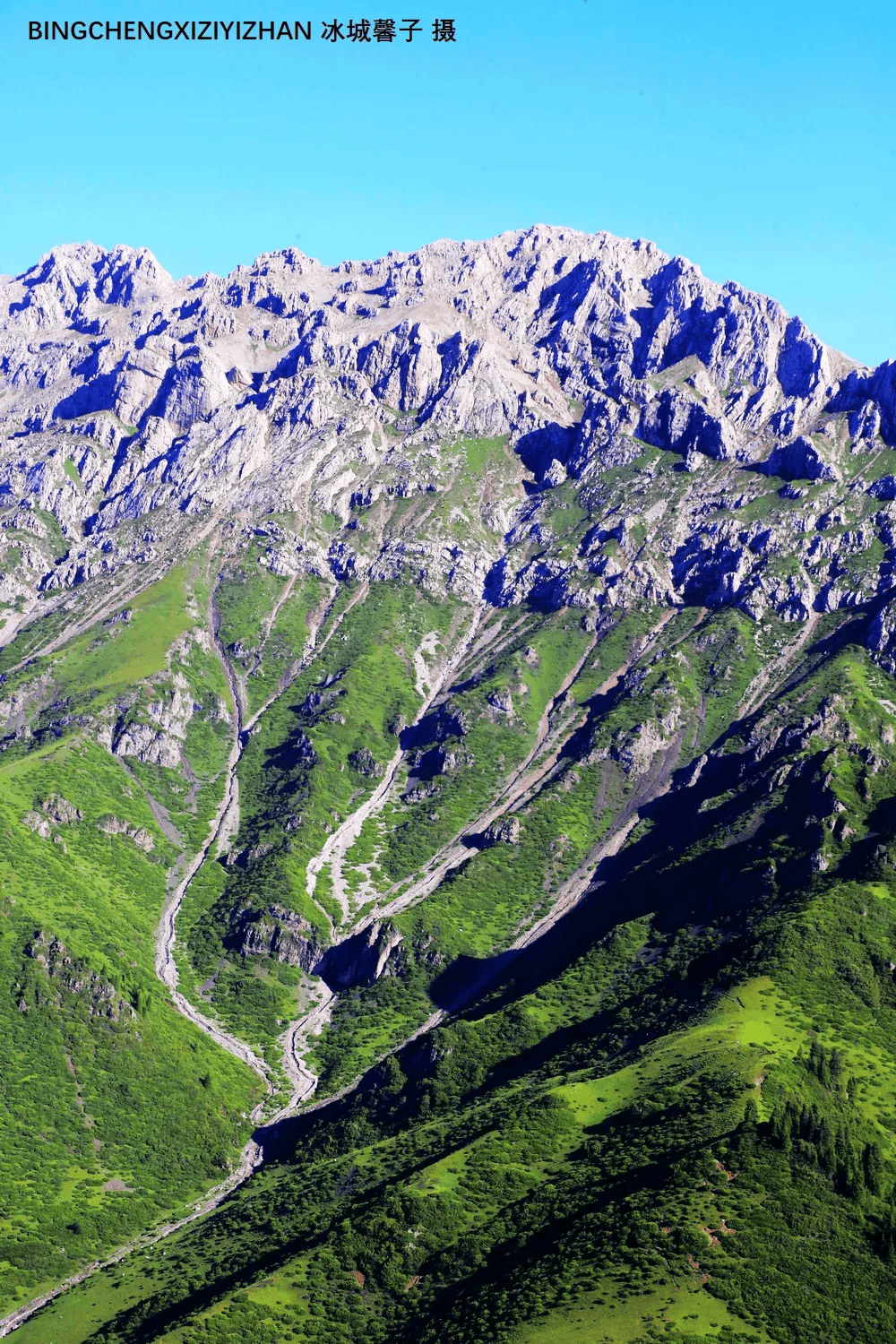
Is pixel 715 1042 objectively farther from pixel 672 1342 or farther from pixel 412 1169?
pixel 672 1342

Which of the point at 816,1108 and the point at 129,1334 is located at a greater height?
the point at 816,1108

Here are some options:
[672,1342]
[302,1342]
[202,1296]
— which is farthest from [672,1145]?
[202,1296]

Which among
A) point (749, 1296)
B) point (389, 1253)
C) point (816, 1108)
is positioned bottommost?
point (389, 1253)

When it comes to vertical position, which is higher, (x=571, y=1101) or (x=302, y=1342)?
(x=571, y=1101)

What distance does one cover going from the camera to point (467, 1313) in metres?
143

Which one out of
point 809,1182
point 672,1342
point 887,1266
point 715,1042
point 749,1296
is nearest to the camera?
point 672,1342

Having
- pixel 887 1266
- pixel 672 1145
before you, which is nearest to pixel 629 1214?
pixel 672 1145

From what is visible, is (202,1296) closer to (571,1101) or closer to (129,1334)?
(129,1334)

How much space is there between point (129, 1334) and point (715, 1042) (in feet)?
354

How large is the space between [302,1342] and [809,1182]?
74665 mm

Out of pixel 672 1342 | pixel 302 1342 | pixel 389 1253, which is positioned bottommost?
pixel 302 1342

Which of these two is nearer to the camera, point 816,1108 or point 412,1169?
point 816,1108

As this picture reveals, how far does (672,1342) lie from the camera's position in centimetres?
12606

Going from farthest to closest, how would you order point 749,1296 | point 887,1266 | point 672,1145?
1. point 672,1145
2. point 887,1266
3. point 749,1296
